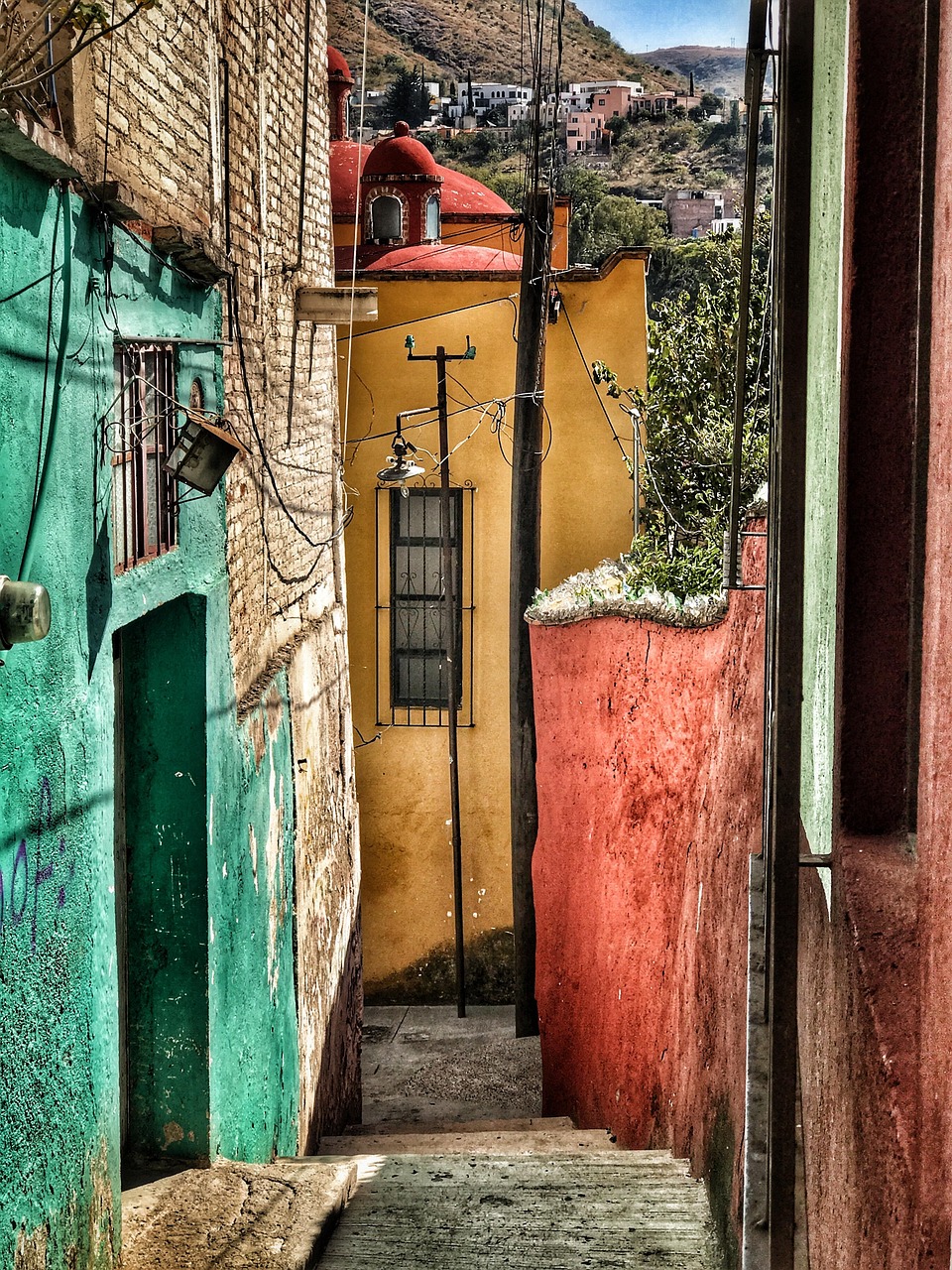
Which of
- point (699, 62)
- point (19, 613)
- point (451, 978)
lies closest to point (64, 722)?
point (19, 613)

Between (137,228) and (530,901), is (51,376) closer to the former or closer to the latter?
(137,228)

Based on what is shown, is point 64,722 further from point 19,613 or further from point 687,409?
point 687,409

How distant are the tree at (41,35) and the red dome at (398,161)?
1289cm

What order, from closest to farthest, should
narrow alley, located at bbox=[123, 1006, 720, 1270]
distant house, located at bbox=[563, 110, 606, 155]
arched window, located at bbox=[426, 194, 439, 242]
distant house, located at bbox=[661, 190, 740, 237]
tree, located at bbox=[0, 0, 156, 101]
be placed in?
1. tree, located at bbox=[0, 0, 156, 101]
2. narrow alley, located at bbox=[123, 1006, 720, 1270]
3. arched window, located at bbox=[426, 194, 439, 242]
4. distant house, located at bbox=[661, 190, 740, 237]
5. distant house, located at bbox=[563, 110, 606, 155]

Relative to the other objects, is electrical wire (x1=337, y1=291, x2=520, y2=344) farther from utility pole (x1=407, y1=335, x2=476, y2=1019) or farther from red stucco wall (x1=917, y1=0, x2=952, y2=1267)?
red stucco wall (x1=917, y1=0, x2=952, y2=1267)

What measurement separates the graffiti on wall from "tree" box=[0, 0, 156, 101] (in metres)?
1.77

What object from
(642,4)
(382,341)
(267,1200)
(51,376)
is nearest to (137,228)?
(51,376)

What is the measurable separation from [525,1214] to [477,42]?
252 ft

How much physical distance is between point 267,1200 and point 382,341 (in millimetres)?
9702

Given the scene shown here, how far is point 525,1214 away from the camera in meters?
5.49

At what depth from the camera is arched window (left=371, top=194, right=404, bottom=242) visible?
1648 centimetres

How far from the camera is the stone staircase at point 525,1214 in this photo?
4.97m

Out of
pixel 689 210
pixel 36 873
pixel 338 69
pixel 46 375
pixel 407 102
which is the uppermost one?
pixel 407 102

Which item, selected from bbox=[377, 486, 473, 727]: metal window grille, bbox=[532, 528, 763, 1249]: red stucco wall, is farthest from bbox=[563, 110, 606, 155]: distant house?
bbox=[532, 528, 763, 1249]: red stucco wall
